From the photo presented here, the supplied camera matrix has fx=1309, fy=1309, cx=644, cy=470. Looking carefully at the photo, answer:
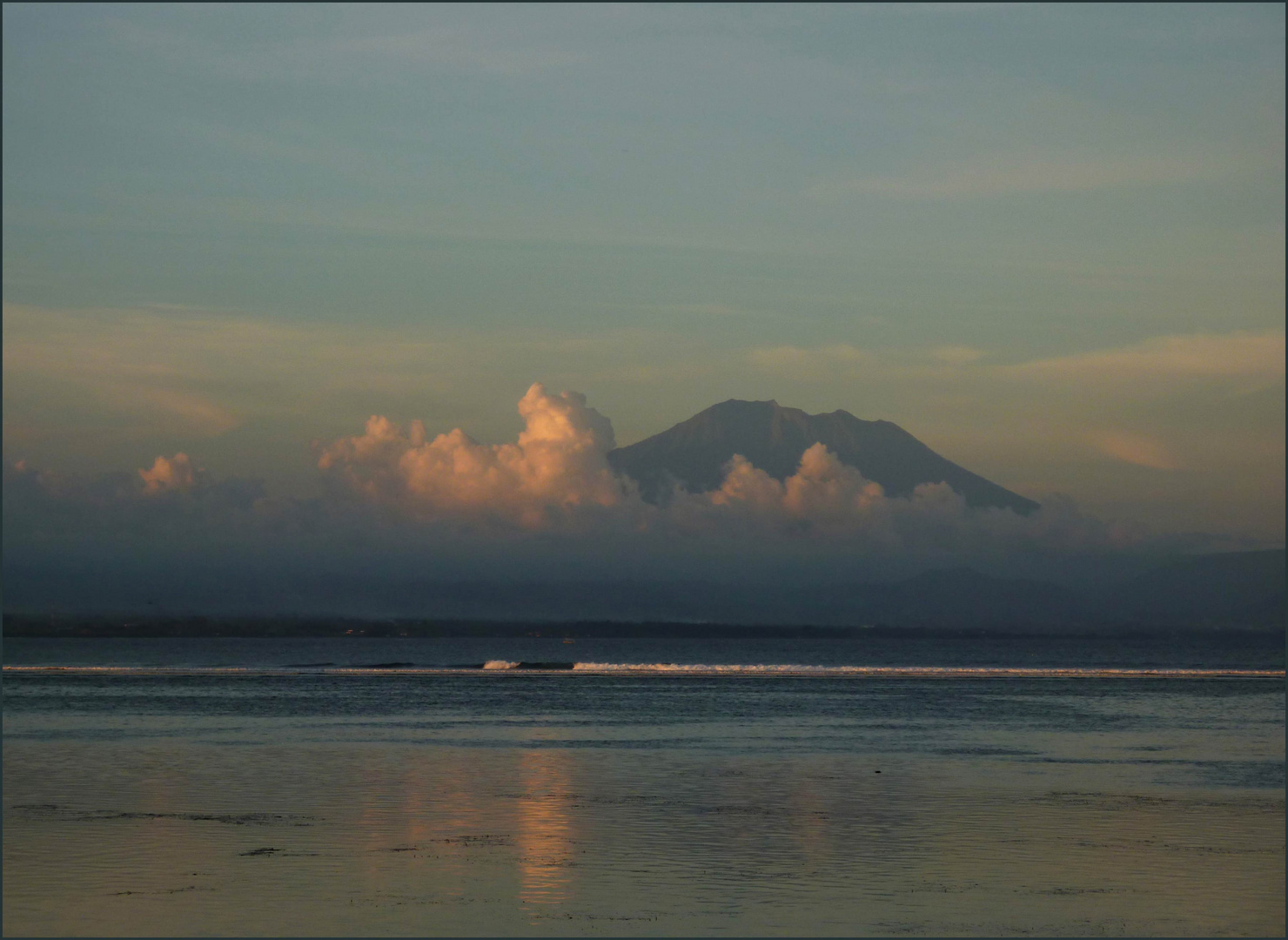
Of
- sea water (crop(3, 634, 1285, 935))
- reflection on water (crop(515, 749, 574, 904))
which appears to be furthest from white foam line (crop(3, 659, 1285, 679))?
reflection on water (crop(515, 749, 574, 904))

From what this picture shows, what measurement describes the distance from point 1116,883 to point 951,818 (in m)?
8.36

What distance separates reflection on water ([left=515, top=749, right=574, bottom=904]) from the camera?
25516 millimetres

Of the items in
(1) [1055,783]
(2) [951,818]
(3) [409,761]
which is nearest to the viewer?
(2) [951,818]

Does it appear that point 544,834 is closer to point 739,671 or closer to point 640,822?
point 640,822

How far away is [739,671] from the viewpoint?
5891 inches

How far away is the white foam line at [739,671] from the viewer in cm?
13900

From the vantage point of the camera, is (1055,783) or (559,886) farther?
(1055,783)

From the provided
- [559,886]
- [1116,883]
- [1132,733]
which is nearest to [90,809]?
[559,886]

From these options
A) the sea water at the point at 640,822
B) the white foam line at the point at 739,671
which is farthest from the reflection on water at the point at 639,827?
the white foam line at the point at 739,671

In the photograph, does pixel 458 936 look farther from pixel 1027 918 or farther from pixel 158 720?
pixel 158 720

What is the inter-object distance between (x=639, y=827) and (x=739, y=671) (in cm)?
11817

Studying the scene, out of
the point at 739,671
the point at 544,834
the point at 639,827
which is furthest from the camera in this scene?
the point at 739,671

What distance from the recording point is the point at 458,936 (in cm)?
2164

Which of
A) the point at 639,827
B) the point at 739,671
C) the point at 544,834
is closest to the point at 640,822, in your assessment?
the point at 639,827
